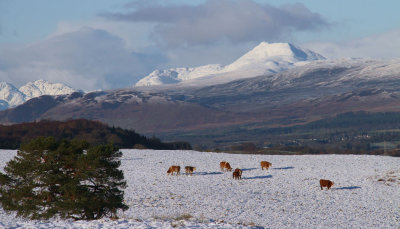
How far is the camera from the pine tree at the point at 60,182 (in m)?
24.3

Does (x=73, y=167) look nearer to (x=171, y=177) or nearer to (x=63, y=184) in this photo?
(x=63, y=184)

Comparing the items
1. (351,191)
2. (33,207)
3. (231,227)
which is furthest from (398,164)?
(33,207)

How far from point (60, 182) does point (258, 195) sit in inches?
571

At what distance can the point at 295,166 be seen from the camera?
46344mm

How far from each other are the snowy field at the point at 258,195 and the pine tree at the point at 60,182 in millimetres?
959

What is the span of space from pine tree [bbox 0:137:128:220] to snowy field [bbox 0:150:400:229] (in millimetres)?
959

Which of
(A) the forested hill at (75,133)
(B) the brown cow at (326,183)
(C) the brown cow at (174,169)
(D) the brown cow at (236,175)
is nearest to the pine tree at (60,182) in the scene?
(D) the brown cow at (236,175)

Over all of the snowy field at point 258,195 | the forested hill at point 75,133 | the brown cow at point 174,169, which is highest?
the forested hill at point 75,133

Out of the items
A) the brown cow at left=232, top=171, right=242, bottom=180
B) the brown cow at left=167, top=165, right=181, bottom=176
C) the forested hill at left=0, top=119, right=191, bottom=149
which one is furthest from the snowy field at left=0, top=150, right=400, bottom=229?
the forested hill at left=0, top=119, right=191, bottom=149

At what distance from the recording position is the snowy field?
2694cm

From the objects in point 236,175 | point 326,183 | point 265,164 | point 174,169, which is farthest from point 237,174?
point 326,183

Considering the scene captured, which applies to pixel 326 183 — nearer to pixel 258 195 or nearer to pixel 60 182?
pixel 258 195

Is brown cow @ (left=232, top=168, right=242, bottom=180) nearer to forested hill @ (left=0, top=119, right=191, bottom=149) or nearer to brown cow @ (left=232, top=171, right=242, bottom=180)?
brown cow @ (left=232, top=171, right=242, bottom=180)

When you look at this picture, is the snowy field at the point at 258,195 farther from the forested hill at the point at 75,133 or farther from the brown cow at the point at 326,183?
the forested hill at the point at 75,133
